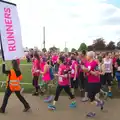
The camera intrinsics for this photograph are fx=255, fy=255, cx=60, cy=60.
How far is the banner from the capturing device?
288 inches

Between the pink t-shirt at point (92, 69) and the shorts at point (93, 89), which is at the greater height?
the pink t-shirt at point (92, 69)

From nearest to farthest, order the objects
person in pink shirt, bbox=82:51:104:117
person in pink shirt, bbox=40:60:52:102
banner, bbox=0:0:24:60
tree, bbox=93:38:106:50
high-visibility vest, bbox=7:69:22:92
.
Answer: person in pink shirt, bbox=82:51:104:117
banner, bbox=0:0:24:60
high-visibility vest, bbox=7:69:22:92
person in pink shirt, bbox=40:60:52:102
tree, bbox=93:38:106:50

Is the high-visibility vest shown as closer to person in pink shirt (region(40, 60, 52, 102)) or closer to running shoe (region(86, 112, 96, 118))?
person in pink shirt (region(40, 60, 52, 102))

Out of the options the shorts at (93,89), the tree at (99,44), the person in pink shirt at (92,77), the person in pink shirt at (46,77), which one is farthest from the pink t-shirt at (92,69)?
the tree at (99,44)

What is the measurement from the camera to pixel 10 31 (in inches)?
295

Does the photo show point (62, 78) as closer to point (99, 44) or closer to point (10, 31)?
point (10, 31)

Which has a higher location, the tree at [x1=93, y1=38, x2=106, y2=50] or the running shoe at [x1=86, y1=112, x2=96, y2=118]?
the tree at [x1=93, y1=38, x2=106, y2=50]

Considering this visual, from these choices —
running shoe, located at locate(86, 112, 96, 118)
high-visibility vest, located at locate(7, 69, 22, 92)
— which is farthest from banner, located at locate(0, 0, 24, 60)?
running shoe, located at locate(86, 112, 96, 118)

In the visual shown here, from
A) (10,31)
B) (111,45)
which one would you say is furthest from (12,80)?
(111,45)

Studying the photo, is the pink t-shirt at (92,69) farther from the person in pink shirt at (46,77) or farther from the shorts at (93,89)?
the person in pink shirt at (46,77)

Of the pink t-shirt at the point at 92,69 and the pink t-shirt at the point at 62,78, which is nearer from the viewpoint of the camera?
the pink t-shirt at the point at 92,69

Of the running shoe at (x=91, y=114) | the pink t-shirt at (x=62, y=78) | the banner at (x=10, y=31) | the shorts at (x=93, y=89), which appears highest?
the banner at (x=10, y=31)

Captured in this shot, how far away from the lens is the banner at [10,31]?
24.0 feet

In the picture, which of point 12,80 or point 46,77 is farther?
point 46,77
